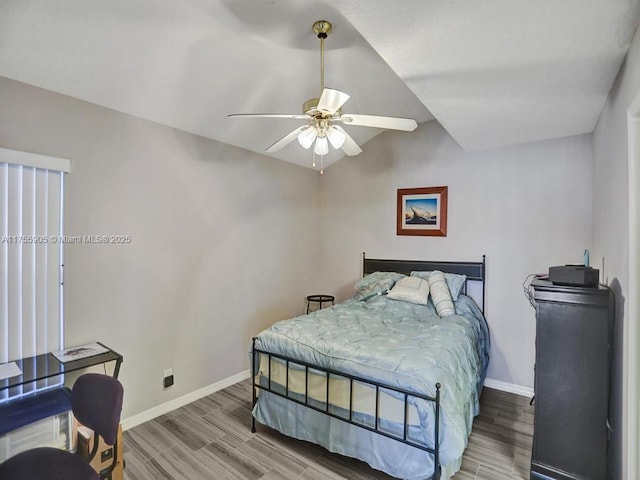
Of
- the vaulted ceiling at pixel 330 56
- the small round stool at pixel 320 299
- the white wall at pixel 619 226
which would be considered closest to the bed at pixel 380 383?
Answer: the white wall at pixel 619 226

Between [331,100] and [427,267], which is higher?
[331,100]

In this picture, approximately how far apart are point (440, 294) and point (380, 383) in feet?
5.03

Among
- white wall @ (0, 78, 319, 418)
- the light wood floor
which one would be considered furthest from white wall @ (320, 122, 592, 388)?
white wall @ (0, 78, 319, 418)

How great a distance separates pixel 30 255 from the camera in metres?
2.16

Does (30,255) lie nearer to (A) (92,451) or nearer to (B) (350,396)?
(A) (92,451)

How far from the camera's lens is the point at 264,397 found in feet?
8.42

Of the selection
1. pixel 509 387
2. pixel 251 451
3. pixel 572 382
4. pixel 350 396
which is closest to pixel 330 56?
pixel 350 396

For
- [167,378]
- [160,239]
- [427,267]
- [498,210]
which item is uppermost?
[498,210]

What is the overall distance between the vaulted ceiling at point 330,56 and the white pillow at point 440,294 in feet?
4.69

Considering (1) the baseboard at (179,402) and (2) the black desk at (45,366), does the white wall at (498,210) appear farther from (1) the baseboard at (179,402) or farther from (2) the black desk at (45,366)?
(2) the black desk at (45,366)

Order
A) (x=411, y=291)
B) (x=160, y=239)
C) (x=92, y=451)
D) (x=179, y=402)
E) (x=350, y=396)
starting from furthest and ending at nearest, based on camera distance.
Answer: (x=411, y=291) < (x=179, y=402) < (x=160, y=239) < (x=350, y=396) < (x=92, y=451)

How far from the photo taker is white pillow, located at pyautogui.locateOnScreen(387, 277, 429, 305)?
3.26 meters

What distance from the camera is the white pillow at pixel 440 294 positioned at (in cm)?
307

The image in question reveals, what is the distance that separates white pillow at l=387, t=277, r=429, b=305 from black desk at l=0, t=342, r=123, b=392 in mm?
2487
